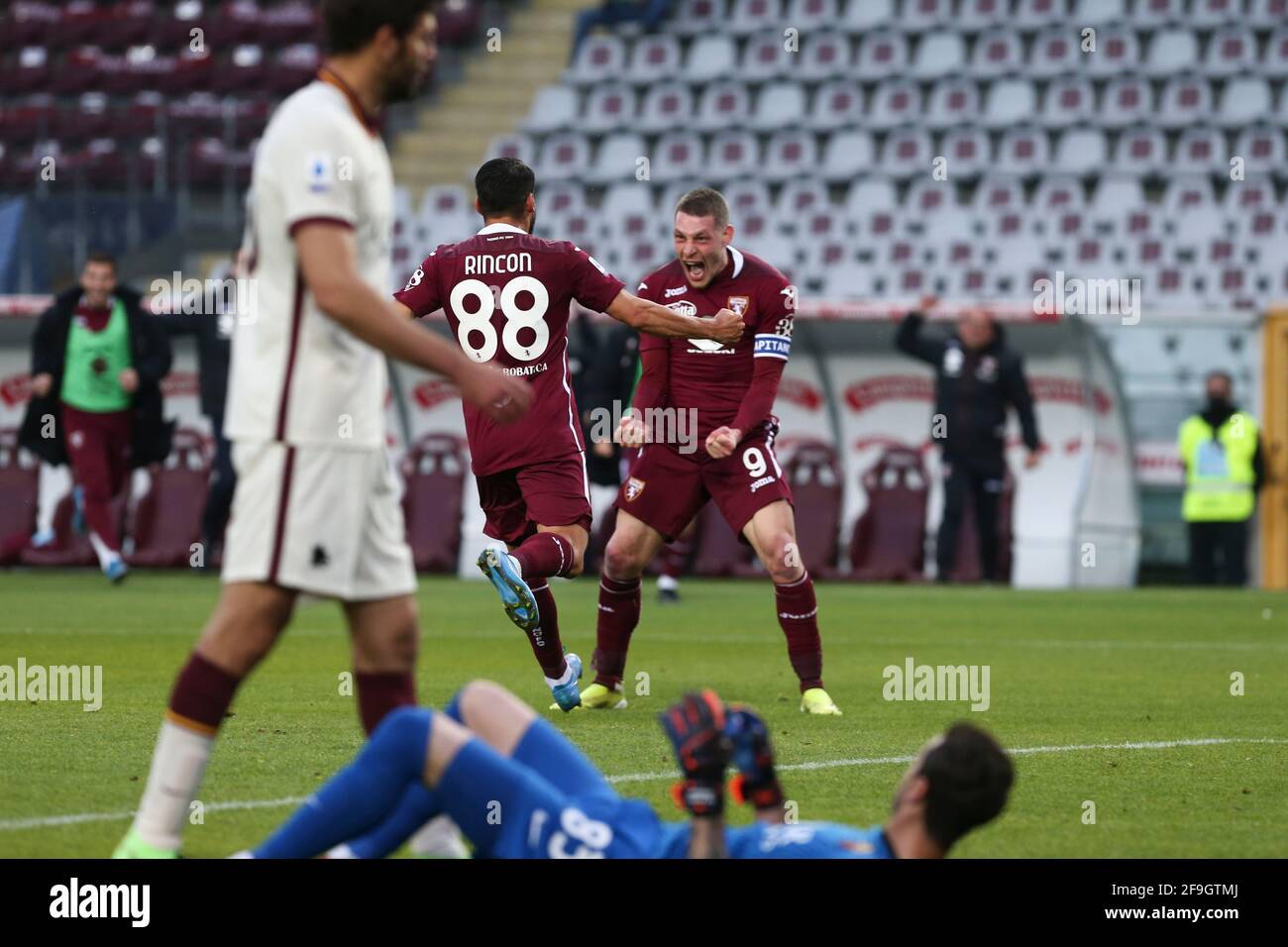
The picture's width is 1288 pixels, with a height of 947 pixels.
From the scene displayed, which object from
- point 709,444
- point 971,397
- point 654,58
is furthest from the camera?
point 654,58

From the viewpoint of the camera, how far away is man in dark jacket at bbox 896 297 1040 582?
17.1 metres

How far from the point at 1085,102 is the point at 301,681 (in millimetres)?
18871

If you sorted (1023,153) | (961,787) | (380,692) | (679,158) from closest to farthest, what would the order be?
(961,787)
(380,692)
(1023,153)
(679,158)

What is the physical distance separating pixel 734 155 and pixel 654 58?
2684 mm

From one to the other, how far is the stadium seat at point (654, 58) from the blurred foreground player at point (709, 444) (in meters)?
20.0

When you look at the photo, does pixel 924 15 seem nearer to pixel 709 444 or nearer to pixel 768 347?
pixel 768 347

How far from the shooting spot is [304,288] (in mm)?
4484

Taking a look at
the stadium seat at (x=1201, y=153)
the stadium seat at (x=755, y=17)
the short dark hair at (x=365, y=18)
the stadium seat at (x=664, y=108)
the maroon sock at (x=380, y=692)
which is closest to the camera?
the short dark hair at (x=365, y=18)

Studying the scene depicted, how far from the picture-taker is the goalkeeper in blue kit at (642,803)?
388 centimetres

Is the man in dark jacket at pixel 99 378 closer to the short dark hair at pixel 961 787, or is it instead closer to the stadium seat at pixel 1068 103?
the short dark hair at pixel 961 787

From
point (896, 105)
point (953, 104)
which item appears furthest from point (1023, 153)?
point (896, 105)

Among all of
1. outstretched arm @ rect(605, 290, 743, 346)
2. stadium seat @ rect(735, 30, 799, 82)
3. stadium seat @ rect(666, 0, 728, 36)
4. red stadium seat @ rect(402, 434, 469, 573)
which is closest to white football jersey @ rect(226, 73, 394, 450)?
outstretched arm @ rect(605, 290, 743, 346)

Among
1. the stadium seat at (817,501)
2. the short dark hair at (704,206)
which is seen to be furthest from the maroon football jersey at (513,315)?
the stadium seat at (817,501)

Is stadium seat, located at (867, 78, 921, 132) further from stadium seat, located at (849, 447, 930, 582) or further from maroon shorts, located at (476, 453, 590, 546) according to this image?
maroon shorts, located at (476, 453, 590, 546)
